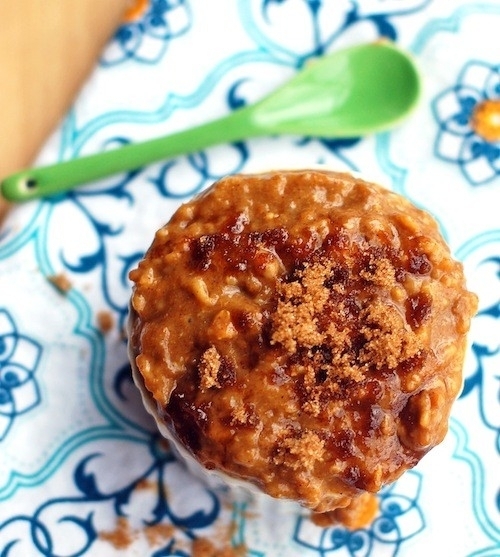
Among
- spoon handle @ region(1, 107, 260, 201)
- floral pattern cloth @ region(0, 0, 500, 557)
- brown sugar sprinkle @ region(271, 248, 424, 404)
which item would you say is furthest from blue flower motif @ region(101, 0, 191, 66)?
brown sugar sprinkle @ region(271, 248, 424, 404)

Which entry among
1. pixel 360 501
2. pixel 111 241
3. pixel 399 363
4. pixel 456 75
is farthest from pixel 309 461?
pixel 456 75

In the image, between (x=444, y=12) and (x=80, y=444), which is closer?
(x=80, y=444)

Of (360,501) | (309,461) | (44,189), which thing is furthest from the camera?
(44,189)

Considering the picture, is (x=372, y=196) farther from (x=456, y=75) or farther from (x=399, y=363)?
(x=456, y=75)

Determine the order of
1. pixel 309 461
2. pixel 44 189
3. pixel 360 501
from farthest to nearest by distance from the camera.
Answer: pixel 44 189 < pixel 360 501 < pixel 309 461

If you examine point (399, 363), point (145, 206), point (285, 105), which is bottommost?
point (399, 363)

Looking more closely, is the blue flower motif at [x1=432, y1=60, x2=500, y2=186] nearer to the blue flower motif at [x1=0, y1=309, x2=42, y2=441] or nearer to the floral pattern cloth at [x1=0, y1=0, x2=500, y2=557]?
the floral pattern cloth at [x1=0, y1=0, x2=500, y2=557]
